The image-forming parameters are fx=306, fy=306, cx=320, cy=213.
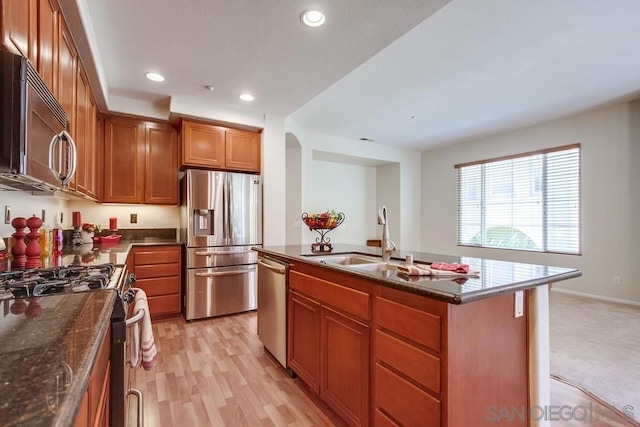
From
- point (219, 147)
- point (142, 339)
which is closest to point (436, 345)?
point (142, 339)

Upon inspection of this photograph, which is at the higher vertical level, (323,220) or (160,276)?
(323,220)

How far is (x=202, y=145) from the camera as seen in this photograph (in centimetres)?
358

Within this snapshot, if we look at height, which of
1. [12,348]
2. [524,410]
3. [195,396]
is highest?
[12,348]

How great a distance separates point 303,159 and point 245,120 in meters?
1.48

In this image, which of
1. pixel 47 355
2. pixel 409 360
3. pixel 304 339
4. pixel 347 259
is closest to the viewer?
pixel 47 355

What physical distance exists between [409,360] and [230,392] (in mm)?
1356

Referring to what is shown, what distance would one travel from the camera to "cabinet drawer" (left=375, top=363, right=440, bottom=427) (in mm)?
1138

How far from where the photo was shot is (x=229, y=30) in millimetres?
2154

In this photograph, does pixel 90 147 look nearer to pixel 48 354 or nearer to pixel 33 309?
pixel 33 309

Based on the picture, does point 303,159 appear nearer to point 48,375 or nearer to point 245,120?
point 245,120

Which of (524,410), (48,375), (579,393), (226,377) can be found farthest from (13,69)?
(579,393)

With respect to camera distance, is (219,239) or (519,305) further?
(219,239)

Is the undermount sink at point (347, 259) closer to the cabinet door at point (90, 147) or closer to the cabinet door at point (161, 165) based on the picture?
the cabinet door at point (90, 147)

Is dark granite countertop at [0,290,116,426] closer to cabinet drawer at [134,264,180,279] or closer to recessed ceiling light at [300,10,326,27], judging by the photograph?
recessed ceiling light at [300,10,326,27]
